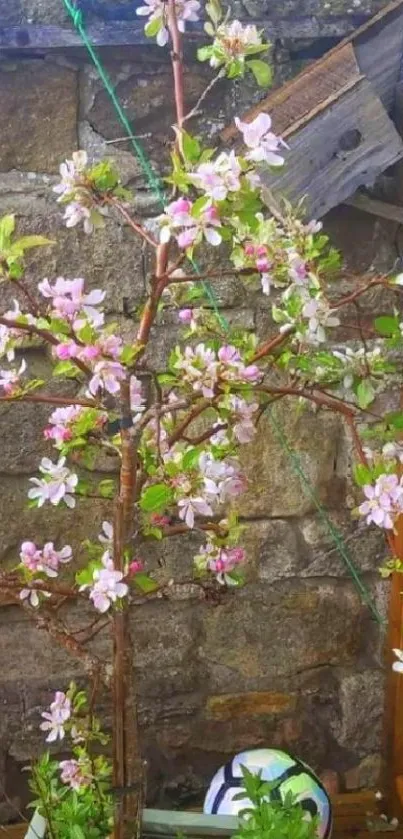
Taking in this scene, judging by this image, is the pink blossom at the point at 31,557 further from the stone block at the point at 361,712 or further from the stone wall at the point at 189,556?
the stone block at the point at 361,712

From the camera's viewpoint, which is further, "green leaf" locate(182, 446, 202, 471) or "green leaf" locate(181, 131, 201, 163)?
"green leaf" locate(182, 446, 202, 471)

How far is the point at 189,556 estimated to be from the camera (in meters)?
2.13

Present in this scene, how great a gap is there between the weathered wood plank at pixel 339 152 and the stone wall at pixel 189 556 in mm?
153

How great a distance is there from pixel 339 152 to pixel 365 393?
0.61 m

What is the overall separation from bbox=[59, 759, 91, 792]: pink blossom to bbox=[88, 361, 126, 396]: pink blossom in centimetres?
75

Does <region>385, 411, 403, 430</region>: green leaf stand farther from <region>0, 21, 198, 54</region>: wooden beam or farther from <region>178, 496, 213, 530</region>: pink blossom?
<region>0, 21, 198, 54</region>: wooden beam

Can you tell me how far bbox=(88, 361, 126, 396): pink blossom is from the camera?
1252 mm

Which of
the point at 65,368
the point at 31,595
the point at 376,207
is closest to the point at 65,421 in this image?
the point at 65,368

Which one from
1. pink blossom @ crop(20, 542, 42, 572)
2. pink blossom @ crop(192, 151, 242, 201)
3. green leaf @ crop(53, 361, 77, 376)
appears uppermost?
pink blossom @ crop(192, 151, 242, 201)

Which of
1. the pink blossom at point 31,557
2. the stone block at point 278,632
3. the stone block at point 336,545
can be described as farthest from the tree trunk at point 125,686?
the stone block at point 336,545

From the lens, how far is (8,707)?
216 centimetres

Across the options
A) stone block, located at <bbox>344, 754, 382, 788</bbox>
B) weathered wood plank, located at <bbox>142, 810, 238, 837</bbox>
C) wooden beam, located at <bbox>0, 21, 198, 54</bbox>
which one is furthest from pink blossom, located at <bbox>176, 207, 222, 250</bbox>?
stone block, located at <bbox>344, 754, 382, 788</bbox>

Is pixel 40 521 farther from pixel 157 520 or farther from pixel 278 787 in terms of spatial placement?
pixel 278 787

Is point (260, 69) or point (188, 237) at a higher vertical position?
point (260, 69)
